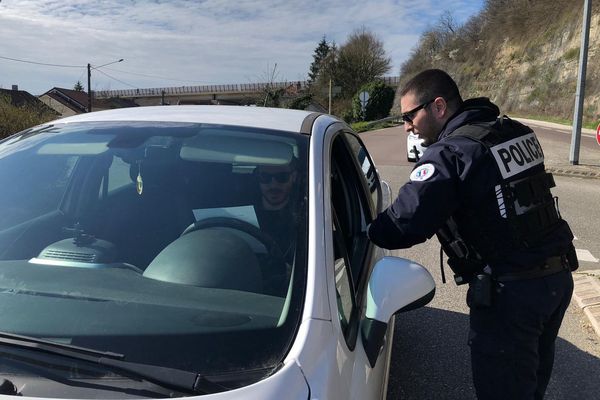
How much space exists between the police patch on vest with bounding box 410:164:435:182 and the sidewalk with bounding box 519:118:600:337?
8.57ft

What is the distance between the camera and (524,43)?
4409 cm

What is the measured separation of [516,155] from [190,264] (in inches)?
51.2

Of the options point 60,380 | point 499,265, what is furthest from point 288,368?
point 499,265

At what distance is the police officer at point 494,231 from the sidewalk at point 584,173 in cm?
213

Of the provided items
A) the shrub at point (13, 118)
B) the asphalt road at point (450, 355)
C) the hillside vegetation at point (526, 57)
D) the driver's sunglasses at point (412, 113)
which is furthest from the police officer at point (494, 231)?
the hillside vegetation at point (526, 57)

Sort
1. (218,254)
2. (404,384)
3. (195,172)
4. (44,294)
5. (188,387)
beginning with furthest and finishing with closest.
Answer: (404,384) → (195,172) → (218,254) → (44,294) → (188,387)

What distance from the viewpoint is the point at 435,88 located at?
2232 millimetres

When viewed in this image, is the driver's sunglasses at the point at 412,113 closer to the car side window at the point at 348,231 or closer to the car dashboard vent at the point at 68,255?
the car side window at the point at 348,231

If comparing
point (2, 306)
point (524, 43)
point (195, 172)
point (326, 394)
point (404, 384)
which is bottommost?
point (404, 384)

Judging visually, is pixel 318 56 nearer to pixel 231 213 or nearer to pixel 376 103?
pixel 376 103

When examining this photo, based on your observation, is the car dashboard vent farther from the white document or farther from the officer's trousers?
the officer's trousers

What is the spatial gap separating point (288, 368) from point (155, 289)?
0.58 meters

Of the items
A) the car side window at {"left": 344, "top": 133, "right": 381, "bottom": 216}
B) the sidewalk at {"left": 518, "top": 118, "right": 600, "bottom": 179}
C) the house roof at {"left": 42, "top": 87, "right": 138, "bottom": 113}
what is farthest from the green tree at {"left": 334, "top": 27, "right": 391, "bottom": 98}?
the car side window at {"left": 344, "top": 133, "right": 381, "bottom": 216}

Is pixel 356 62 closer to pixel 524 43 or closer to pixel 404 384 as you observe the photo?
pixel 524 43
